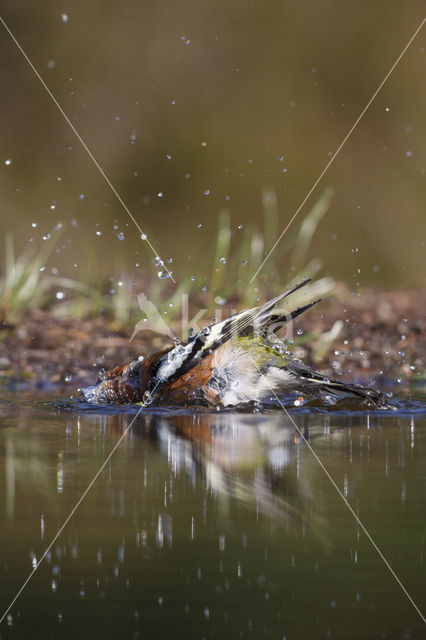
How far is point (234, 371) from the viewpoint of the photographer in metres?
5.41

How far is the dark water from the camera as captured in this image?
2262 mm

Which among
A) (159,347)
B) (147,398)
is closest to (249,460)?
(147,398)

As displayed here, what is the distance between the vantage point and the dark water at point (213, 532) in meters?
2.26

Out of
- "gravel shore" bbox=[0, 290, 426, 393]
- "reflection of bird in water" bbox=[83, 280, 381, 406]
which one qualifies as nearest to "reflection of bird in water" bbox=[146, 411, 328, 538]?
"reflection of bird in water" bbox=[83, 280, 381, 406]

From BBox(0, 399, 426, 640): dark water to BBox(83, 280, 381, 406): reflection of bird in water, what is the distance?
1.56ft

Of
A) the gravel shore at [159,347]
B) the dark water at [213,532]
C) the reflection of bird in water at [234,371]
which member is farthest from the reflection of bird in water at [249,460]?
the gravel shore at [159,347]

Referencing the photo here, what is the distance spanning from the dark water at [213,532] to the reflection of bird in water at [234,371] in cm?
48

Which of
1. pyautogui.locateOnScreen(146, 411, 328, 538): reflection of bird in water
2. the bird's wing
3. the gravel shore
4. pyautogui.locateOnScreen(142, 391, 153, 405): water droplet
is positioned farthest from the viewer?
the gravel shore

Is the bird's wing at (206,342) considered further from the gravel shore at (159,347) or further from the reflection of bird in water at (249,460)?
the gravel shore at (159,347)

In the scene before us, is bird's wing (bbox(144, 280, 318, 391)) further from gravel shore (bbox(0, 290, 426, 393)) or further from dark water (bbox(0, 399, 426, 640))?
gravel shore (bbox(0, 290, 426, 393))

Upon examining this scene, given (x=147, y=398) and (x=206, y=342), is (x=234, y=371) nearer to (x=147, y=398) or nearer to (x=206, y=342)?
(x=206, y=342)

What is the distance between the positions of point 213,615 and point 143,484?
4.58 feet

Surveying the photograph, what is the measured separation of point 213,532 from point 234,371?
247 cm

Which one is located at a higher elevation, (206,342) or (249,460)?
(206,342)
